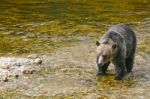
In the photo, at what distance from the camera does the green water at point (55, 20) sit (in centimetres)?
1316

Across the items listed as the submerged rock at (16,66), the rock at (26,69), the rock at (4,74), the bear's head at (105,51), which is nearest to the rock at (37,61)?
the submerged rock at (16,66)

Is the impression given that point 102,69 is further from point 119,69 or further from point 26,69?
A: point 26,69

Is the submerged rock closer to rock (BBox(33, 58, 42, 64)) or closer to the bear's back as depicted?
rock (BBox(33, 58, 42, 64))

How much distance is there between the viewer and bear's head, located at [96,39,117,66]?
932 cm

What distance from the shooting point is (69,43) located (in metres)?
13.0

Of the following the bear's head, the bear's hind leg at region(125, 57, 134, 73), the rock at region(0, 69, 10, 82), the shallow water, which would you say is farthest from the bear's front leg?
the rock at region(0, 69, 10, 82)

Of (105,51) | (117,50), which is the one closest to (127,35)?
(117,50)

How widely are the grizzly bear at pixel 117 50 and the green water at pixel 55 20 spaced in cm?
253

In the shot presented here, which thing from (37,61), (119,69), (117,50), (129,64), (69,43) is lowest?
(69,43)

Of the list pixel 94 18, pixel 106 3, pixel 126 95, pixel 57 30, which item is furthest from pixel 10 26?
pixel 126 95

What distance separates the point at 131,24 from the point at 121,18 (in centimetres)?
125

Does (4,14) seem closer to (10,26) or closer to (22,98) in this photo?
(10,26)

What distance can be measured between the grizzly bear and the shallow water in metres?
0.22

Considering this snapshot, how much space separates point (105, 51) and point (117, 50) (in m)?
0.34
